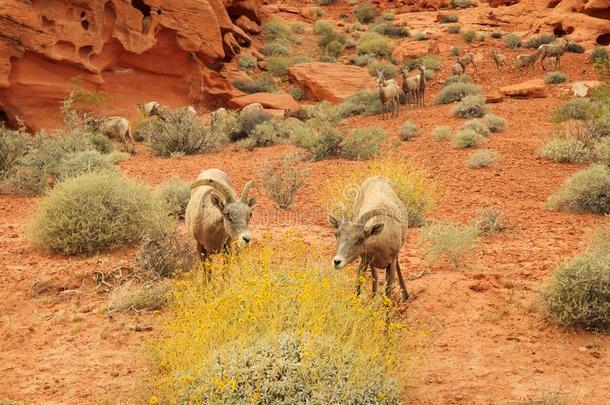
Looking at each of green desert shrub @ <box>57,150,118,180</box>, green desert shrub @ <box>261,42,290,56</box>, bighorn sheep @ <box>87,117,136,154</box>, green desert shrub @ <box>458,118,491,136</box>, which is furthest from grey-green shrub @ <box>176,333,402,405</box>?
green desert shrub @ <box>261,42,290,56</box>

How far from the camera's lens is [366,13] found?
141 feet

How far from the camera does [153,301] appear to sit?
684 cm

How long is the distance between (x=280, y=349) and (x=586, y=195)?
8300 mm

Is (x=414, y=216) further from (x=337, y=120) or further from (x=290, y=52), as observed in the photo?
(x=290, y=52)

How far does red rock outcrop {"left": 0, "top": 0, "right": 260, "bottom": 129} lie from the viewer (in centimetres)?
1833

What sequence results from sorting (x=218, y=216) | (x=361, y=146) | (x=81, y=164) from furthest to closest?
(x=361, y=146) → (x=81, y=164) → (x=218, y=216)

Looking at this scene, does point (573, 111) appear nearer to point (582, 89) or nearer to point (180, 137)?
point (582, 89)

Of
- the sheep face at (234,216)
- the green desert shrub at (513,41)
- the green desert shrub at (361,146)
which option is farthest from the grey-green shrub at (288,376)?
the green desert shrub at (513,41)

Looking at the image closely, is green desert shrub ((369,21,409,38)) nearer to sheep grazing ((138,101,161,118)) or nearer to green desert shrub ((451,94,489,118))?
green desert shrub ((451,94,489,118))

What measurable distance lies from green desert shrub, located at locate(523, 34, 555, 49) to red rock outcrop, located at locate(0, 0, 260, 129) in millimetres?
16648

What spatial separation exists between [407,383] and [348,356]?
0.90m

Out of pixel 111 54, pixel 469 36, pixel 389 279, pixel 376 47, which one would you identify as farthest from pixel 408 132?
pixel 469 36

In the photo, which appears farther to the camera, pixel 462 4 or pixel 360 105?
pixel 462 4

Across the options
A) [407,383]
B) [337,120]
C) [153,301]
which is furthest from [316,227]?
[337,120]
